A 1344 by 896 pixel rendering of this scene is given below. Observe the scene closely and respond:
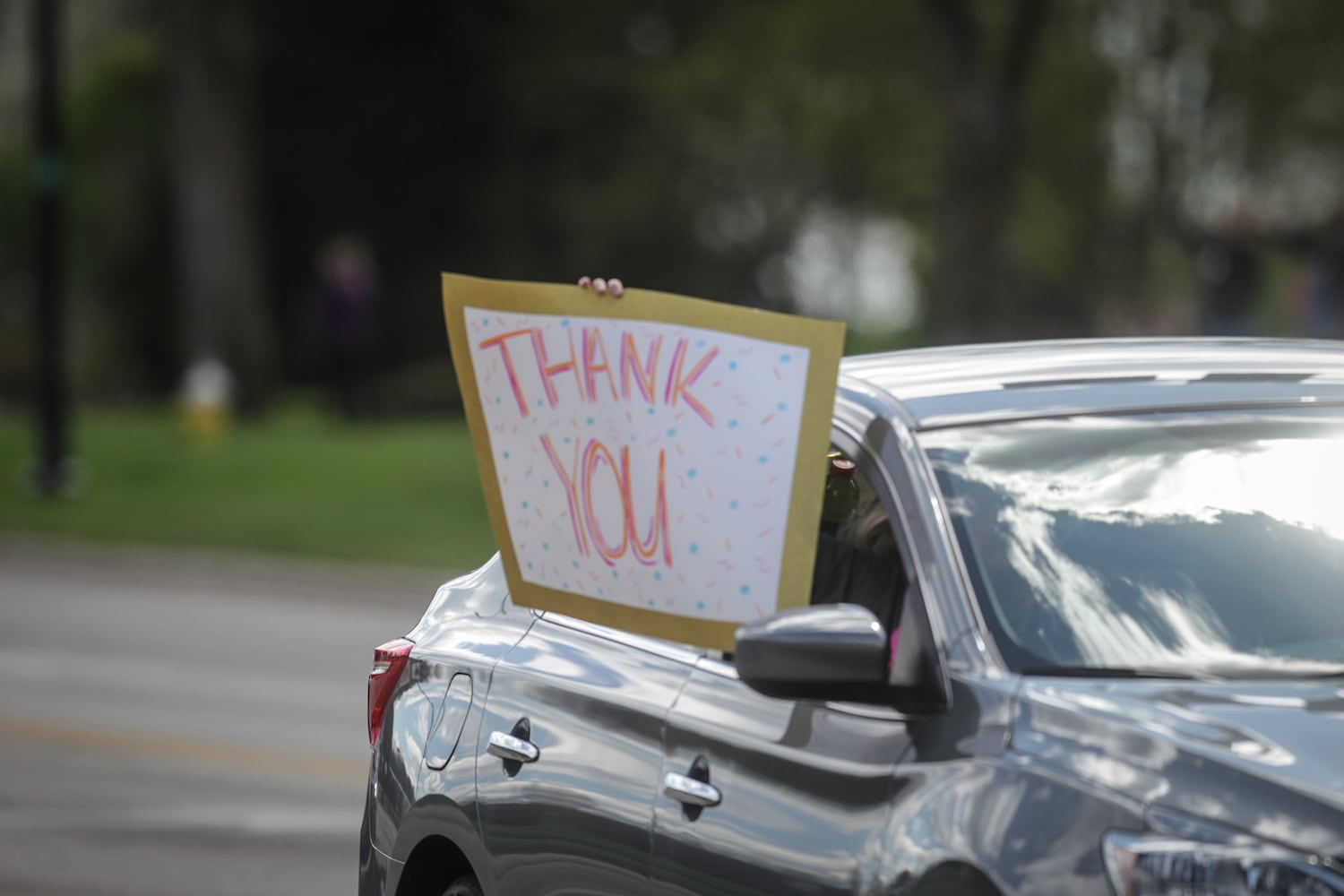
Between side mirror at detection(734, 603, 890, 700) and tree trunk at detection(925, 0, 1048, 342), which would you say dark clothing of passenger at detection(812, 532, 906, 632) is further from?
tree trunk at detection(925, 0, 1048, 342)

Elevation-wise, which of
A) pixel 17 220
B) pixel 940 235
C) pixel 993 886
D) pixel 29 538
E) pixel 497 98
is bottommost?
pixel 993 886

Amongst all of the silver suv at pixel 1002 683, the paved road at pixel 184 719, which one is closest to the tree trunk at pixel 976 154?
the paved road at pixel 184 719

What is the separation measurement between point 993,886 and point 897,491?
3.02 ft

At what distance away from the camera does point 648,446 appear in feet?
14.8

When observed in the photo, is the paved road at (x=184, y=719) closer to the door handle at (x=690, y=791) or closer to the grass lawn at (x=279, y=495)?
the grass lawn at (x=279, y=495)

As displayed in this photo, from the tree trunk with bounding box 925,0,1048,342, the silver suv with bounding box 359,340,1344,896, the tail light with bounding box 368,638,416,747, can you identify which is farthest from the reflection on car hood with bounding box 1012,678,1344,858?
the tree trunk with bounding box 925,0,1048,342

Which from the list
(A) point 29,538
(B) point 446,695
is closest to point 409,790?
(B) point 446,695

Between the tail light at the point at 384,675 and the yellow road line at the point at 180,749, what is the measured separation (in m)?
4.93

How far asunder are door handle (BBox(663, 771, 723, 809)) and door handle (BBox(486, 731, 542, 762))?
51cm

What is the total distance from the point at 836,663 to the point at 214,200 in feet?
92.6

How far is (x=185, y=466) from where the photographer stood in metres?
24.2

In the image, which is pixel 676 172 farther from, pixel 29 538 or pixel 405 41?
pixel 29 538

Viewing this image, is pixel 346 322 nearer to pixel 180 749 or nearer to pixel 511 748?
pixel 180 749

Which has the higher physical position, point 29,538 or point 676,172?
point 676,172
